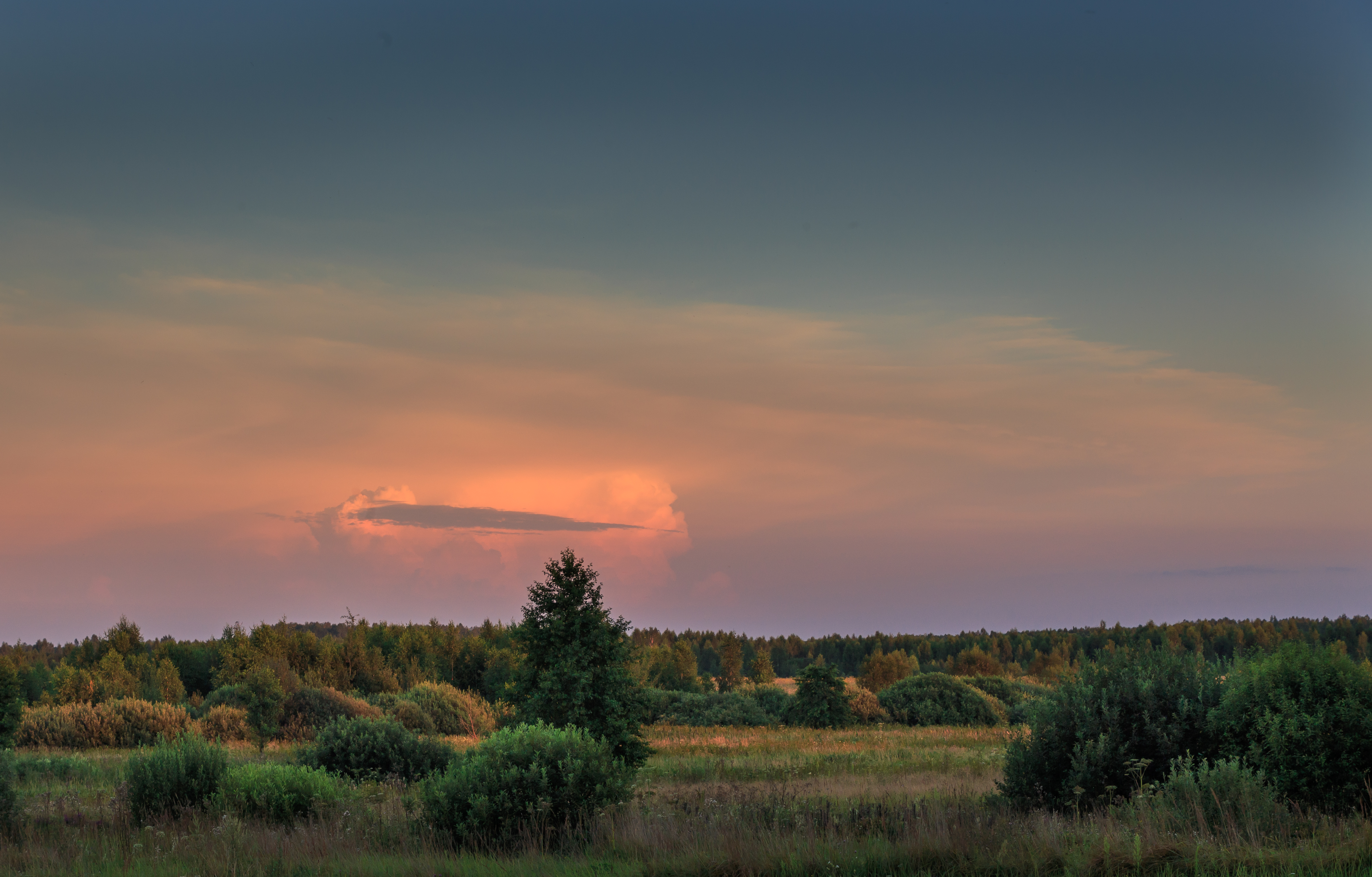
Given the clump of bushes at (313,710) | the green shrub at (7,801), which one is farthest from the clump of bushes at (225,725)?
the green shrub at (7,801)

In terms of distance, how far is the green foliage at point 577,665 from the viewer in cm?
2064

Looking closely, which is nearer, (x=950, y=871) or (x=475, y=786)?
(x=950, y=871)

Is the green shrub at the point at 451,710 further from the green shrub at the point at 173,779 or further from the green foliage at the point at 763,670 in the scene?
the green foliage at the point at 763,670

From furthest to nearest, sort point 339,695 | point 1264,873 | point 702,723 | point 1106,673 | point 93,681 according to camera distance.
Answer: point 93,681 → point 702,723 → point 339,695 → point 1106,673 → point 1264,873

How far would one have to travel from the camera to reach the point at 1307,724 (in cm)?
1288

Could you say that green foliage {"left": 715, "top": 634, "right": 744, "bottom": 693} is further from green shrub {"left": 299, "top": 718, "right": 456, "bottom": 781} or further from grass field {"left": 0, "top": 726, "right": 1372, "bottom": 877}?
grass field {"left": 0, "top": 726, "right": 1372, "bottom": 877}

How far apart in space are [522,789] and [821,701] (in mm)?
37526

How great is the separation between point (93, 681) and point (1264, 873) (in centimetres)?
6513

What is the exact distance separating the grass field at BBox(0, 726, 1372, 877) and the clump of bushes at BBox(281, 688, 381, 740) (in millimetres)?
19792

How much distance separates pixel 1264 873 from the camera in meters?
8.79

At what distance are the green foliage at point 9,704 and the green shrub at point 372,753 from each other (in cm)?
677

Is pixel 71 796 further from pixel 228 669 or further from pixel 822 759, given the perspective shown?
pixel 228 669

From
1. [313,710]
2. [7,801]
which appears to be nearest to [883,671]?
[313,710]

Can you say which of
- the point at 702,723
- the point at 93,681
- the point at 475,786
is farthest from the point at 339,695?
the point at 475,786
